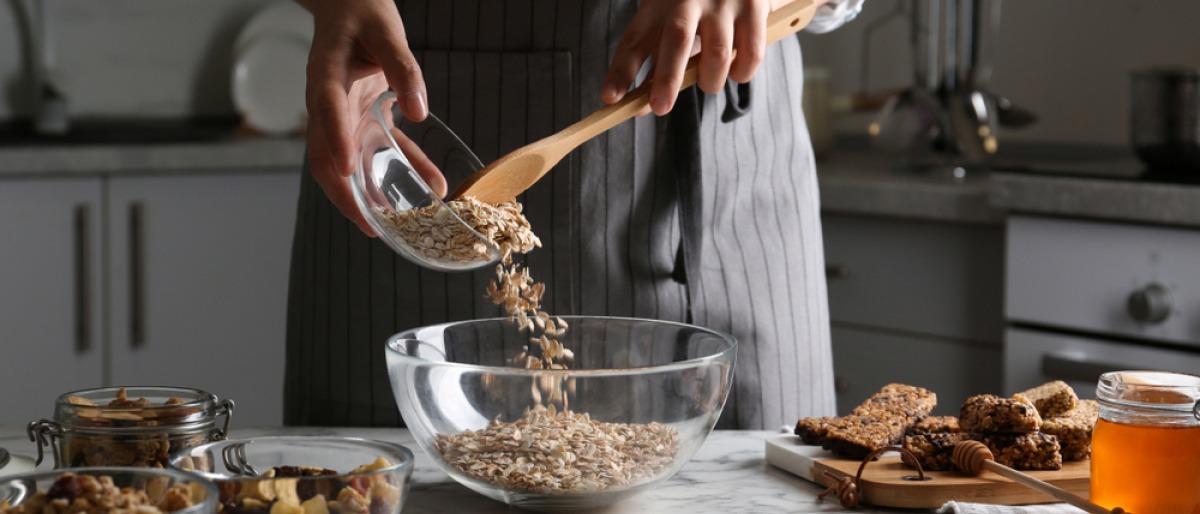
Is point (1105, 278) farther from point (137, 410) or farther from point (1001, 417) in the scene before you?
point (137, 410)

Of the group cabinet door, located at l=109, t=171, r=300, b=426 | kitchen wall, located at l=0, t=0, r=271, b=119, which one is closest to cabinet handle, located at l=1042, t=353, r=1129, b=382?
cabinet door, located at l=109, t=171, r=300, b=426

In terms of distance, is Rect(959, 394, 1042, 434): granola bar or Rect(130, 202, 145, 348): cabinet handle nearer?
Rect(959, 394, 1042, 434): granola bar

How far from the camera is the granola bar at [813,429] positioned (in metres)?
0.98

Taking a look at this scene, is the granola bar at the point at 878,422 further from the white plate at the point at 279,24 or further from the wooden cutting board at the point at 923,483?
the white plate at the point at 279,24

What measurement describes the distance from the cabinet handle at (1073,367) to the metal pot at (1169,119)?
33 cm

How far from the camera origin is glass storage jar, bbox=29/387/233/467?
0.81m

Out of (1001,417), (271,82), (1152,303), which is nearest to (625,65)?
(1001,417)

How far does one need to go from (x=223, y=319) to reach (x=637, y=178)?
142 cm

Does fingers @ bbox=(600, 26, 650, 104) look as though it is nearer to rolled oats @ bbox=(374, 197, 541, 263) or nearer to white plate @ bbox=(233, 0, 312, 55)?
rolled oats @ bbox=(374, 197, 541, 263)

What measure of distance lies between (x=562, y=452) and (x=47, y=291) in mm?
1684

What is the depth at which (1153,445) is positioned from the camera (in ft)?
2.70

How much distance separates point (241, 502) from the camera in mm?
705

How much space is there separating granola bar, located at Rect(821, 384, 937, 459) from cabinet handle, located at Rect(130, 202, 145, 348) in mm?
1631

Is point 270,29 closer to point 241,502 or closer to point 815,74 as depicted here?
point 815,74
